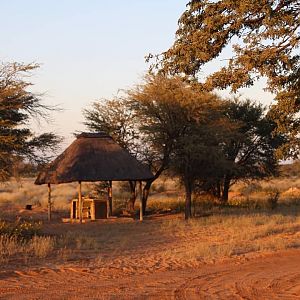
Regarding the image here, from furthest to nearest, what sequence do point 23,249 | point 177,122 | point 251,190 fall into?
point 251,190
point 177,122
point 23,249

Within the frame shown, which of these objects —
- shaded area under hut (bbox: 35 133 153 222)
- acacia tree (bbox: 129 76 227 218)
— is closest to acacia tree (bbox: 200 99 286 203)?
acacia tree (bbox: 129 76 227 218)

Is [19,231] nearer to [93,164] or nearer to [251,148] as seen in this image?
[93,164]

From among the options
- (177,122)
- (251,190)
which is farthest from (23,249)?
(251,190)

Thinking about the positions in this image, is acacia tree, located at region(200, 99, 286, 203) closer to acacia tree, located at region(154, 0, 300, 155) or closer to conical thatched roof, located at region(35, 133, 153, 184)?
conical thatched roof, located at region(35, 133, 153, 184)

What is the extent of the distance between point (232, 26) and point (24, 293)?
7.98 metres

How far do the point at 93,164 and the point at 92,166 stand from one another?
0.19 meters

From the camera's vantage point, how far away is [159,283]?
10.5 metres

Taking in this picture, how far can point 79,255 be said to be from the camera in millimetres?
14695

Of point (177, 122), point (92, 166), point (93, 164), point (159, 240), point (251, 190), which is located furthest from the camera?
point (251, 190)

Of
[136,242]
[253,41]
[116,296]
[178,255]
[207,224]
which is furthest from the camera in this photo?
[207,224]

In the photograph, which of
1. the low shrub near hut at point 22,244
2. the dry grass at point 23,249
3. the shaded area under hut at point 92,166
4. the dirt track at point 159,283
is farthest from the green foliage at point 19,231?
the shaded area under hut at point 92,166

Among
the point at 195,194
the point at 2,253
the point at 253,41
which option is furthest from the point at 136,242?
the point at 195,194

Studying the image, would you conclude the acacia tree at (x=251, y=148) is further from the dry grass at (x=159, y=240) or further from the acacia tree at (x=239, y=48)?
the acacia tree at (x=239, y=48)

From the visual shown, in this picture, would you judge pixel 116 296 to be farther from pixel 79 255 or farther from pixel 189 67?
pixel 189 67
